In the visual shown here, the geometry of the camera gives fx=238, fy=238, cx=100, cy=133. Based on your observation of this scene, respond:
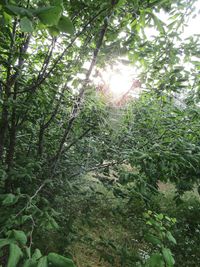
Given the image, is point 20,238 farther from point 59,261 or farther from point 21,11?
point 21,11

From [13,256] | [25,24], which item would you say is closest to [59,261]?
[13,256]

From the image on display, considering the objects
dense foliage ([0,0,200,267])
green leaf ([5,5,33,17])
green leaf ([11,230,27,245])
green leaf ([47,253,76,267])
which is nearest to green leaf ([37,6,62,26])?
green leaf ([5,5,33,17])

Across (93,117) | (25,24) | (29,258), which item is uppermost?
(93,117)

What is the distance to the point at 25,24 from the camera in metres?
0.49

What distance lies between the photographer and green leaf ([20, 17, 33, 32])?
486 millimetres

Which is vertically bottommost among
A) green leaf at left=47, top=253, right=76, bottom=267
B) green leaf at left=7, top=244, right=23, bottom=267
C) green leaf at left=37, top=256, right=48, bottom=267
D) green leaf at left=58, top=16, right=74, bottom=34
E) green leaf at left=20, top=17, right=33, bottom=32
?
green leaf at left=7, top=244, right=23, bottom=267

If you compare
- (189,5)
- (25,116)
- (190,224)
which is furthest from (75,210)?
(190,224)

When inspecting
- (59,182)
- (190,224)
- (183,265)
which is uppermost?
(59,182)

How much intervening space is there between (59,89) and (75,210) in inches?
49.1

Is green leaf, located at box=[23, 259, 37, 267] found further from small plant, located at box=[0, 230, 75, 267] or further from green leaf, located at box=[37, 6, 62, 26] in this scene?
green leaf, located at box=[37, 6, 62, 26]

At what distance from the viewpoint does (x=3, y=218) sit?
1272 mm

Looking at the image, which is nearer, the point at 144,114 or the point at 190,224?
the point at 144,114

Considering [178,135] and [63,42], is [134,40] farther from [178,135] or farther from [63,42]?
[178,135]

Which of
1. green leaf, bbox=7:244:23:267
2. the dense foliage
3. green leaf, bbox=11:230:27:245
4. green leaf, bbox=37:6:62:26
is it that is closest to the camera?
green leaf, bbox=37:6:62:26
